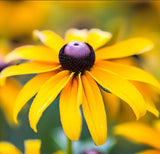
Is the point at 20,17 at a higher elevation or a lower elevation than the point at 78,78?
higher

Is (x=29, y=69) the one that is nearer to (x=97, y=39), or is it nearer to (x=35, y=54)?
(x=35, y=54)

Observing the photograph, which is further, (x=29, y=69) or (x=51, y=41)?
(x=51, y=41)

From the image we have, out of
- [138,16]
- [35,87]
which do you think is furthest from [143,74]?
[138,16]

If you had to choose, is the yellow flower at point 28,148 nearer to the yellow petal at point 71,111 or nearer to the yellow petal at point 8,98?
the yellow petal at point 71,111

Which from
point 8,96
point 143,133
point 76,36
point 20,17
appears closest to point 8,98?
point 8,96

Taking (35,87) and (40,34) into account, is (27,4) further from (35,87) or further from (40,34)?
(35,87)

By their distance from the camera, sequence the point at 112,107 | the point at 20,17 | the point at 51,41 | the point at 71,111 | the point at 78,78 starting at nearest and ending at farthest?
the point at 71,111
the point at 78,78
the point at 51,41
the point at 112,107
the point at 20,17
